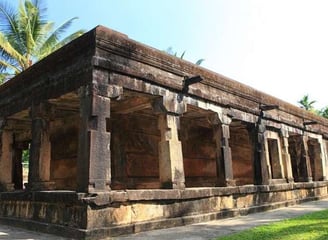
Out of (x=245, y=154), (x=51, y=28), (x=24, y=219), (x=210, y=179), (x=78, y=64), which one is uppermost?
(x=51, y=28)

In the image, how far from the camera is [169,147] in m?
7.71

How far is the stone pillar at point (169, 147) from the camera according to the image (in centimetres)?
762

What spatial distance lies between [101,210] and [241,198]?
4.73m

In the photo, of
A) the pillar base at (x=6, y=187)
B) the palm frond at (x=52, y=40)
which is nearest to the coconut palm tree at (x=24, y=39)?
the palm frond at (x=52, y=40)

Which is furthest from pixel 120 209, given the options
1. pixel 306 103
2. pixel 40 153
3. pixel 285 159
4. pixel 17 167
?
pixel 306 103

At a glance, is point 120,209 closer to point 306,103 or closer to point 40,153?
point 40,153

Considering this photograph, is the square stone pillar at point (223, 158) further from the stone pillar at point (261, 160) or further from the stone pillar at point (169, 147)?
the stone pillar at point (169, 147)

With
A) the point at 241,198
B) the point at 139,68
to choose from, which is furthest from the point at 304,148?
the point at 139,68

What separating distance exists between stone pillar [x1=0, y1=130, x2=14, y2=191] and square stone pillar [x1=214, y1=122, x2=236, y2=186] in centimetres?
565

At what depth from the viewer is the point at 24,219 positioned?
7.56 metres

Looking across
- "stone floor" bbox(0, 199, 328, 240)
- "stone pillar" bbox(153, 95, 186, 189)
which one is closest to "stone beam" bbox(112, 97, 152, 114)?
"stone pillar" bbox(153, 95, 186, 189)

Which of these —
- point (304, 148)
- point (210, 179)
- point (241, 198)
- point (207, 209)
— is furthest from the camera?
point (304, 148)

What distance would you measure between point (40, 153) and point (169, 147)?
2827mm

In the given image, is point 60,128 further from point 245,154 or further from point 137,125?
point 245,154
